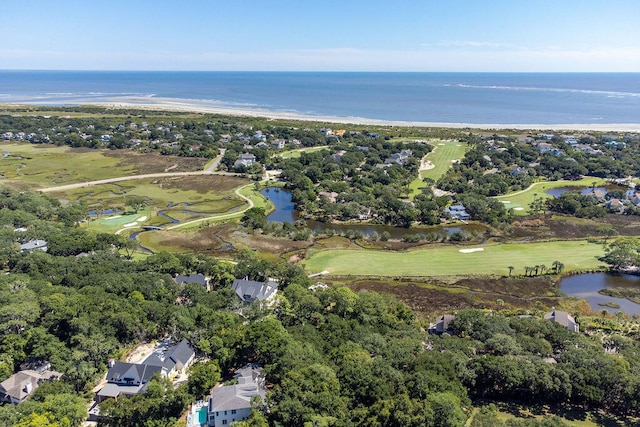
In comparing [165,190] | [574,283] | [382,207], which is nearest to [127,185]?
[165,190]

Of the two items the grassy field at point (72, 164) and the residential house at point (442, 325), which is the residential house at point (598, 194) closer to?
the residential house at point (442, 325)

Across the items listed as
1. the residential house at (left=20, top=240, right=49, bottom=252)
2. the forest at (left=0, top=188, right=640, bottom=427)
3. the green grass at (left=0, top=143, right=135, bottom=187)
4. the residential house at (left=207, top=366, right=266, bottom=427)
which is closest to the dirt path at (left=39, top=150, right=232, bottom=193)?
the green grass at (left=0, top=143, right=135, bottom=187)

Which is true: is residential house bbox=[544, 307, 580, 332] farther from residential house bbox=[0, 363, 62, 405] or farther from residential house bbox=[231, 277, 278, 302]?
residential house bbox=[0, 363, 62, 405]

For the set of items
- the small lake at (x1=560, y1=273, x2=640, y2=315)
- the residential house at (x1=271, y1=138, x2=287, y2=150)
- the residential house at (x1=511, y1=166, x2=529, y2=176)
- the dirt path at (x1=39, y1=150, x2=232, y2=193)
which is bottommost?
the small lake at (x1=560, y1=273, x2=640, y2=315)

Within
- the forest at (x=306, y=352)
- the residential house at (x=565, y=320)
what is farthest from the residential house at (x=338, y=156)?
the residential house at (x=565, y=320)

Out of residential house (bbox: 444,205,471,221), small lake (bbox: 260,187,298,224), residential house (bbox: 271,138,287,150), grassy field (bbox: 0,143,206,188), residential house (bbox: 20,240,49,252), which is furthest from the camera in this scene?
residential house (bbox: 271,138,287,150)

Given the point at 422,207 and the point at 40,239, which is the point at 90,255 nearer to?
the point at 40,239
